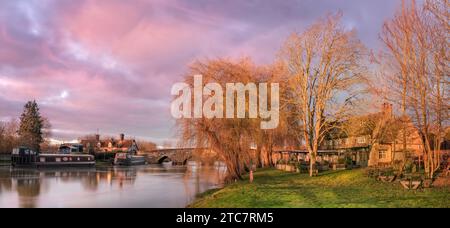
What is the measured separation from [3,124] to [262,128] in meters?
74.0

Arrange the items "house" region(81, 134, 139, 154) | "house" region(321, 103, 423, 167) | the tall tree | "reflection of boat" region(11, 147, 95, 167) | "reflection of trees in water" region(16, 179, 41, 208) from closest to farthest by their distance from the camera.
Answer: "reflection of trees in water" region(16, 179, 41, 208) < "house" region(321, 103, 423, 167) < "reflection of boat" region(11, 147, 95, 167) < the tall tree < "house" region(81, 134, 139, 154)

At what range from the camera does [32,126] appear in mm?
88125

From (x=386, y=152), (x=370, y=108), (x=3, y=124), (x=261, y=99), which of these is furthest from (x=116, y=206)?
(x=3, y=124)

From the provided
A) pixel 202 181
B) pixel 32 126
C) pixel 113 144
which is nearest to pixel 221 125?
pixel 202 181

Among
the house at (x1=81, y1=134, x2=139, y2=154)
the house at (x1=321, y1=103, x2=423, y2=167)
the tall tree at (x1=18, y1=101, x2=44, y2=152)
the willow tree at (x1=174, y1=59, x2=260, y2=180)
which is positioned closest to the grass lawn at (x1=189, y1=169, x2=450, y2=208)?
the house at (x1=321, y1=103, x2=423, y2=167)

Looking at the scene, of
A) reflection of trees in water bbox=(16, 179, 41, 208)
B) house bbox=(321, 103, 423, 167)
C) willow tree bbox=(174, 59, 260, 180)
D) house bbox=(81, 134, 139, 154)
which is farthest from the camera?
house bbox=(81, 134, 139, 154)

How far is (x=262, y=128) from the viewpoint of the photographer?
32344 millimetres

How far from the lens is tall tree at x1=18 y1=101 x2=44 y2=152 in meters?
84.4

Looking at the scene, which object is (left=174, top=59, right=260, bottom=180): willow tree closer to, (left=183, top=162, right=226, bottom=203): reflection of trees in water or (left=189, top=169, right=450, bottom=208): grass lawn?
(left=183, top=162, right=226, bottom=203): reflection of trees in water

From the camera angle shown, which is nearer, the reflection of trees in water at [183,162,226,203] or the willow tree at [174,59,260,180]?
the willow tree at [174,59,260,180]

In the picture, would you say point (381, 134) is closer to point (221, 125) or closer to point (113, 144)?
point (221, 125)
